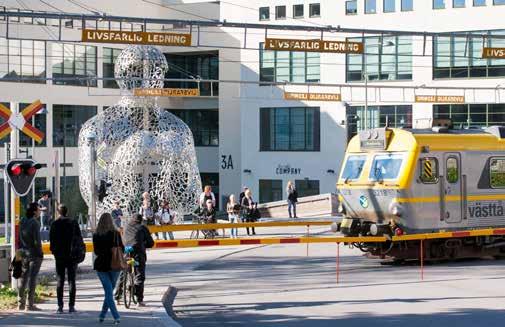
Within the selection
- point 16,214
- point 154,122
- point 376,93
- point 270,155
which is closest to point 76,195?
point 154,122

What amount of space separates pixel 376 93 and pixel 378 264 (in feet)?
99.2

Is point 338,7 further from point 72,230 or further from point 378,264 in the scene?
point 72,230

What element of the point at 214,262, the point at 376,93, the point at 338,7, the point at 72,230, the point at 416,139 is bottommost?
the point at 214,262

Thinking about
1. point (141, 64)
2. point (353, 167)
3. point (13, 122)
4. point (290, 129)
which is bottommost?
point (353, 167)

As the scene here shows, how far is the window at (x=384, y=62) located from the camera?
2020 inches

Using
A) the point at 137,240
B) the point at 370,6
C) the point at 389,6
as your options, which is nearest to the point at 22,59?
the point at 370,6

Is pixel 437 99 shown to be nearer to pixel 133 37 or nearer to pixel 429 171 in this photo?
pixel 429 171

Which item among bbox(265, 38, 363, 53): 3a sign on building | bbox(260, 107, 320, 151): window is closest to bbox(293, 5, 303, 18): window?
bbox(260, 107, 320, 151): window

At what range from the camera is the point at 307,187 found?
55.5 metres

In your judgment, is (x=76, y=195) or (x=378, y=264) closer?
(x=378, y=264)

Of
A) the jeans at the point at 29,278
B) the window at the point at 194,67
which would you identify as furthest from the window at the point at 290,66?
the jeans at the point at 29,278

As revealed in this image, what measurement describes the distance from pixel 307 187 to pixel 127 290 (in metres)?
40.0

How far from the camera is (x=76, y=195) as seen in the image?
4488 cm

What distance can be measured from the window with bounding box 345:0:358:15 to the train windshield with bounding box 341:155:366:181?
30754 mm
